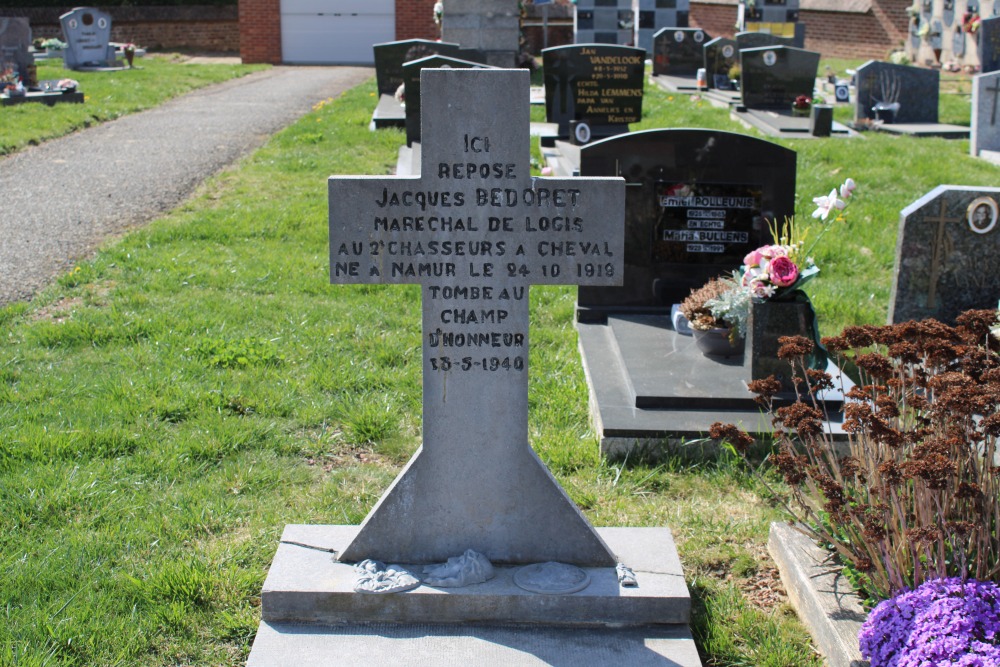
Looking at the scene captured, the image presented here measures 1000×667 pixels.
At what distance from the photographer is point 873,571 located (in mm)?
3365

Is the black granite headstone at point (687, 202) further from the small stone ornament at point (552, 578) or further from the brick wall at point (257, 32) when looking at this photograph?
the brick wall at point (257, 32)

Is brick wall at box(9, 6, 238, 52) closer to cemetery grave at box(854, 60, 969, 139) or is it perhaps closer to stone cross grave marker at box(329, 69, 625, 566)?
cemetery grave at box(854, 60, 969, 139)

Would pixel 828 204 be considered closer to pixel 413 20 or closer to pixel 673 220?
pixel 673 220

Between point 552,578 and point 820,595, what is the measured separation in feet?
3.01

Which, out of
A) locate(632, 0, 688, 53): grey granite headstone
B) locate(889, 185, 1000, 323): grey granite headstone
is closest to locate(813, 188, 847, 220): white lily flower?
locate(889, 185, 1000, 323): grey granite headstone

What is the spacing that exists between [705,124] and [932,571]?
39.4 ft

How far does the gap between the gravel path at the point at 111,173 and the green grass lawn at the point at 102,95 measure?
27 centimetres

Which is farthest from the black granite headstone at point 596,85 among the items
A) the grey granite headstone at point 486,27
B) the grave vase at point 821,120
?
the grey granite headstone at point 486,27

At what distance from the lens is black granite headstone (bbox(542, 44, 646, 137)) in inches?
510

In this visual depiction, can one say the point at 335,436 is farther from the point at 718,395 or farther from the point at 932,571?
the point at 932,571

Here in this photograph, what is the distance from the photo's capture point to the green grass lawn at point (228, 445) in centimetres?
361

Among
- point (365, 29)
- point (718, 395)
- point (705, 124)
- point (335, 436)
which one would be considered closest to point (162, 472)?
point (335, 436)

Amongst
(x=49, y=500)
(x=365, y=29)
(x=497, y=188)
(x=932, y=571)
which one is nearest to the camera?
(x=932, y=571)

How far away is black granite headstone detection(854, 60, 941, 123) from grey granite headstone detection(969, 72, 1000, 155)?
9.15ft
